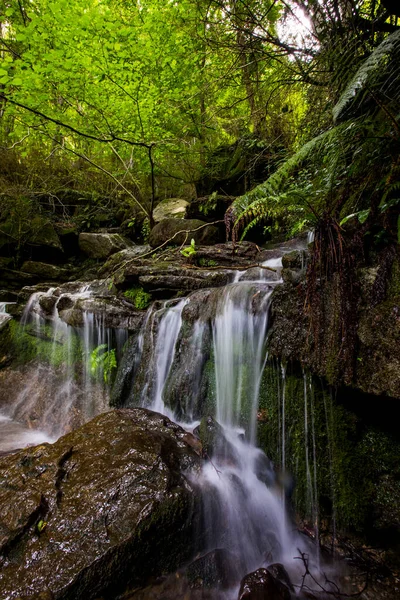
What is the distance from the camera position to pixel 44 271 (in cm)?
926

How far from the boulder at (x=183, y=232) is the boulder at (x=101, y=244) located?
6.52 ft

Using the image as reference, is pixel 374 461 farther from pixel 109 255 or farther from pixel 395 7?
pixel 109 255

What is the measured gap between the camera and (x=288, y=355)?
2.70 m

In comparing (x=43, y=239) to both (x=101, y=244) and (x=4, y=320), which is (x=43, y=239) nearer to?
(x=101, y=244)

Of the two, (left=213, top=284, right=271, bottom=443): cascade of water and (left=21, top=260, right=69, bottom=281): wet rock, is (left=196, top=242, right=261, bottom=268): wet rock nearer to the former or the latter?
(left=213, top=284, right=271, bottom=443): cascade of water

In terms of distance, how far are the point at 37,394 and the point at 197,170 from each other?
24.6 ft

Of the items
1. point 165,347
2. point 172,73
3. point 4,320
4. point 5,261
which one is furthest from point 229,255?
point 5,261

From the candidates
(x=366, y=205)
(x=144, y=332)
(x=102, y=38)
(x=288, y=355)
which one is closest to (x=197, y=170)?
(x=102, y=38)

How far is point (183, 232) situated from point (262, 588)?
6763 millimetres

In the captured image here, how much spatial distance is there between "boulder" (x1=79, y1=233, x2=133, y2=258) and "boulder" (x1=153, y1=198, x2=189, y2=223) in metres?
1.47

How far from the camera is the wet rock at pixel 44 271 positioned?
9219 millimetres

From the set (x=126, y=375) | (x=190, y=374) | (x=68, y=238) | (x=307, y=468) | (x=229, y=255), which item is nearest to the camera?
(x=307, y=468)

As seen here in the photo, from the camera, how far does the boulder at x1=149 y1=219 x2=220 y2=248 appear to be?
7176 millimetres

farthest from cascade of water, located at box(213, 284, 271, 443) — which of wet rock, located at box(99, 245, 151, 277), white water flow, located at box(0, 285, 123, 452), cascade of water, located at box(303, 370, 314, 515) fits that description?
wet rock, located at box(99, 245, 151, 277)
